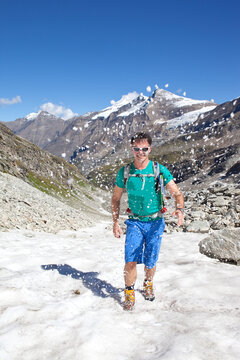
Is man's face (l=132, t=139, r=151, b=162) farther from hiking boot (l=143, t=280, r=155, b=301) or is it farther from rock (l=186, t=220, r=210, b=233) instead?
rock (l=186, t=220, r=210, b=233)

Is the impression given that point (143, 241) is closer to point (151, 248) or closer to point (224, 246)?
point (151, 248)

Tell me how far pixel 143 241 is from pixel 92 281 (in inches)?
76.0

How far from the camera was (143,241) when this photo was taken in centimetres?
506

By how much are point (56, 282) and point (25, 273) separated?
892 mm

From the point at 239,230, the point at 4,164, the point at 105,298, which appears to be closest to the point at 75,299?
the point at 105,298

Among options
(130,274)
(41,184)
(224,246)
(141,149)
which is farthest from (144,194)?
(41,184)

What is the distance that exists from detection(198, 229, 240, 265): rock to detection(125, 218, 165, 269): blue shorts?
3135 millimetres

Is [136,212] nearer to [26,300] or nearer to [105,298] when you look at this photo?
[105,298]

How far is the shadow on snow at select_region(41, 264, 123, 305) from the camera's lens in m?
5.36

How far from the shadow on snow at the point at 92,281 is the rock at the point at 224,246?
3.32m

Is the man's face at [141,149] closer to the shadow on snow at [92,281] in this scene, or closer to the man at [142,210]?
the man at [142,210]

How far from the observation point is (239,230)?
7.54m

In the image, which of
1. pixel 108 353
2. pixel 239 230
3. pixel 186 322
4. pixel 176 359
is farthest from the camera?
pixel 239 230

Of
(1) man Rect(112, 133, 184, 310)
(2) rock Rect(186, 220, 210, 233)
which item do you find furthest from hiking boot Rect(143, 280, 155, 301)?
(2) rock Rect(186, 220, 210, 233)
